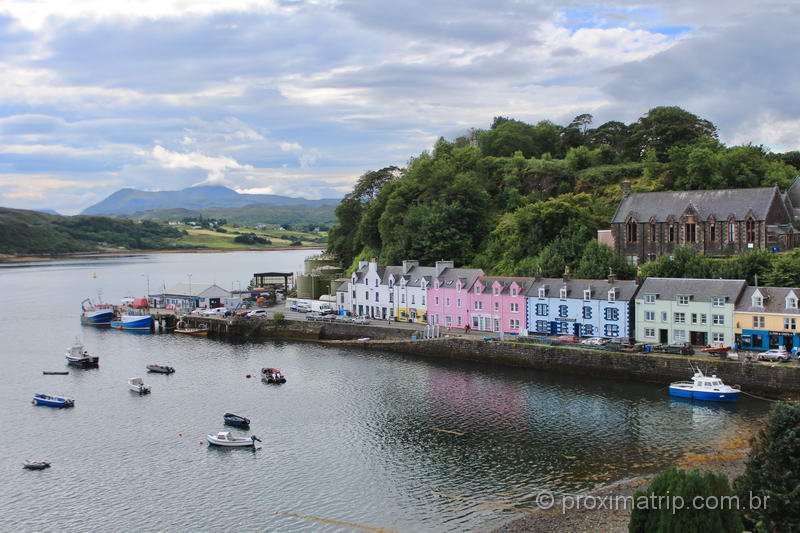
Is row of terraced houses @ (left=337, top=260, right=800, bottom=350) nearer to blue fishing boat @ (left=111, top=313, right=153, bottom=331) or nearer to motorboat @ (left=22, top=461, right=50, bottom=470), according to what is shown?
blue fishing boat @ (left=111, top=313, right=153, bottom=331)

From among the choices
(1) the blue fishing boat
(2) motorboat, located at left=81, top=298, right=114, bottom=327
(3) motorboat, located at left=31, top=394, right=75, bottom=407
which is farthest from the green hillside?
(3) motorboat, located at left=31, top=394, right=75, bottom=407

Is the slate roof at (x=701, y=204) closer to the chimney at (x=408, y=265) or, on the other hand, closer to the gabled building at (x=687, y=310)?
the gabled building at (x=687, y=310)

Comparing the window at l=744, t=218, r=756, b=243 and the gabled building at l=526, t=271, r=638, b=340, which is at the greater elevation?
the window at l=744, t=218, r=756, b=243

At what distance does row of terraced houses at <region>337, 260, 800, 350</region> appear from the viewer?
49.0 m

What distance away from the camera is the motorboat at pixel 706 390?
4328 cm

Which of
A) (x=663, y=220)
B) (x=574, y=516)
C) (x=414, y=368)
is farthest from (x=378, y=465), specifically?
(x=663, y=220)

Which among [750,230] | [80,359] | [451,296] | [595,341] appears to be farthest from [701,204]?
[80,359]

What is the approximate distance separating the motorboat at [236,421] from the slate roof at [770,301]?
34369mm

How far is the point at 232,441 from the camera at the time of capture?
38.7 meters

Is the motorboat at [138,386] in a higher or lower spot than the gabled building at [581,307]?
lower

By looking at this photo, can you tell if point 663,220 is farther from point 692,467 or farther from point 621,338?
point 692,467

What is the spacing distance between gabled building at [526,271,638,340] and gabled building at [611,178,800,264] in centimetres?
1134

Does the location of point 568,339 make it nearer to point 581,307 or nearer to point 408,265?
point 581,307

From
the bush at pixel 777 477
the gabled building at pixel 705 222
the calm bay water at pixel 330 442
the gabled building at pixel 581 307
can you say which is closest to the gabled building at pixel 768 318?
the calm bay water at pixel 330 442
